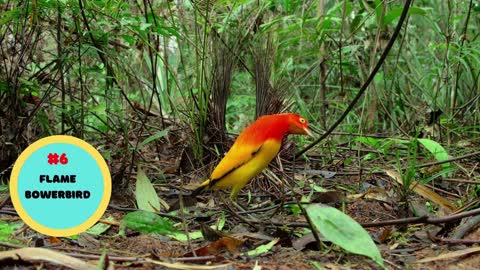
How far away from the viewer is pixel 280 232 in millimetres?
1511

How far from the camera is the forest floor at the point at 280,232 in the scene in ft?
4.26

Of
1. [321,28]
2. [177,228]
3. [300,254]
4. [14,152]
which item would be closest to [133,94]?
[321,28]

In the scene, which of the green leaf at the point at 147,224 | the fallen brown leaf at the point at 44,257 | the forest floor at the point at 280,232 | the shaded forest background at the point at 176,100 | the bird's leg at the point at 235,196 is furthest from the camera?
the shaded forest background at the point at 176,100

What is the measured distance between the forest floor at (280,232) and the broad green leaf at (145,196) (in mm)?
50

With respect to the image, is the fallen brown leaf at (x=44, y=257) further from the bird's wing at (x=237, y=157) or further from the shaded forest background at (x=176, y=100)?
the shaded forest background at (x=176, y=100)

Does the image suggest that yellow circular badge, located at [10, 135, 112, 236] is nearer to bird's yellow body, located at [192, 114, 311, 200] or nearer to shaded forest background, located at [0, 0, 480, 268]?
bird's yellow body, located at [192, 114, 311, 200]

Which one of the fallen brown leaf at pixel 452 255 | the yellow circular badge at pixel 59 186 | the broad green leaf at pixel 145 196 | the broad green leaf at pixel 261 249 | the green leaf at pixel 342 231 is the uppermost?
the yellow circular badge at pixel 59 186

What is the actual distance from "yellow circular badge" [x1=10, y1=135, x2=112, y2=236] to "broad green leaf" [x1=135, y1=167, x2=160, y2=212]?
488 millimetres

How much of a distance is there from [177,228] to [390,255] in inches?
25.7

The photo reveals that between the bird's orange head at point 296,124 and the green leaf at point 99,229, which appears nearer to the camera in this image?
the green leaf at point 99,229

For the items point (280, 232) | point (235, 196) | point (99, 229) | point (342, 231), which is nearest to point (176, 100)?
point (235, 196)

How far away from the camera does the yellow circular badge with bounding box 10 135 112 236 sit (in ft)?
4.35

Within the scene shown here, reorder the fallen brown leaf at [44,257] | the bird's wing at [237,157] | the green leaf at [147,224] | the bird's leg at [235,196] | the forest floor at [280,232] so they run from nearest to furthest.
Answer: the fallen brown leaf at [44,257] → the forest floor at [280,232] → the green leaf at [147,224] → the bird's wing at [237,157] → the bird's leg at [235,196]

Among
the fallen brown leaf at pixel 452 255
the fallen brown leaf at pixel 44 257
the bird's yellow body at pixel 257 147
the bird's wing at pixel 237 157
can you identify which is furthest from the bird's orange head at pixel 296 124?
the fallen brown leaf at pixel 44 257
